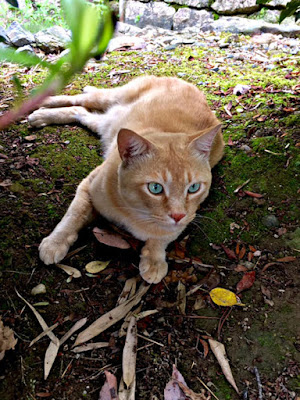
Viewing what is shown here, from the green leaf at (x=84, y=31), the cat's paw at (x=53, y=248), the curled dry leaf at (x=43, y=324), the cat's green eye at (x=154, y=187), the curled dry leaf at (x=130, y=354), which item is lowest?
the curled dry leaf at (x=130, y=354)

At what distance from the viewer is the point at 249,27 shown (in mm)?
6703

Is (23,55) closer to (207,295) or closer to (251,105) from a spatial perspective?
(207,295)

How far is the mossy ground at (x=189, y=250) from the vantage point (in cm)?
191

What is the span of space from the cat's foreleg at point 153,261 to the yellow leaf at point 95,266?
10.3 inches

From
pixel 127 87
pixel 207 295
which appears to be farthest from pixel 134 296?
pixel 127 87

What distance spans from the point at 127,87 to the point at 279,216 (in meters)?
2.21

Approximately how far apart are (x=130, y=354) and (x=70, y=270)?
701mm

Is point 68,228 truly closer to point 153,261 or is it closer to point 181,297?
point 153,261

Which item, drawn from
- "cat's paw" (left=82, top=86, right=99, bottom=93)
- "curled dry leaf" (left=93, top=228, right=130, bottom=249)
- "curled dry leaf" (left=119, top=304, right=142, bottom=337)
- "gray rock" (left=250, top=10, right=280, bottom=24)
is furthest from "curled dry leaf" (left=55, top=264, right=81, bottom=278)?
"gray rock" (left=250, top=10, right=280, bottom=24)

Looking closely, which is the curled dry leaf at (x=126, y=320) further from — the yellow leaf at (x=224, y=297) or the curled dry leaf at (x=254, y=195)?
the curled dry leaf at (x=254, y=195)

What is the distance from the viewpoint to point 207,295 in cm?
234

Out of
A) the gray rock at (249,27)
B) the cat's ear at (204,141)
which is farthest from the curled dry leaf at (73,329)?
the gray rock at (249,27)

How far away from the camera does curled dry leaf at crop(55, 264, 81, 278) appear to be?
2.31 metres

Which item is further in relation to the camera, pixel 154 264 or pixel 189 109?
pixel 189 109
